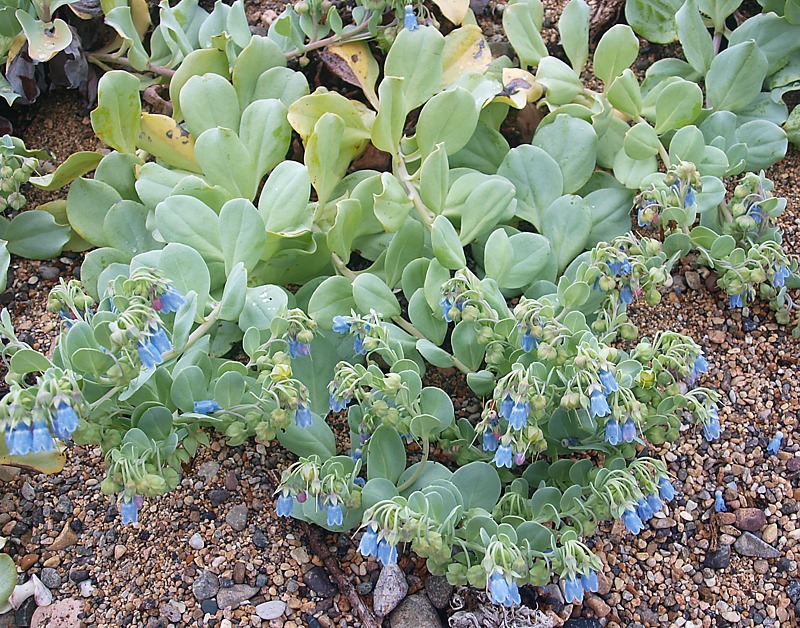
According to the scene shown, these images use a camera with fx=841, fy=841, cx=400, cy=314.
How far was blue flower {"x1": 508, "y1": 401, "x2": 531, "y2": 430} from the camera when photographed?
4.61ft

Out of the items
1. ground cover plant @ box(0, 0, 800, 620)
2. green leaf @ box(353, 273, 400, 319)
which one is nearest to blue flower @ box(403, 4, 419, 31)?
ground cover plant @ box(0, 0, 800, 620)

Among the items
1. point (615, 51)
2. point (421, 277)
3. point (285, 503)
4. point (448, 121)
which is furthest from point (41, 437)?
point (615, 51)

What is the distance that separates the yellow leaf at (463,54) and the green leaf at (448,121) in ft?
1.06

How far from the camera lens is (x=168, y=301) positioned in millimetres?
1447

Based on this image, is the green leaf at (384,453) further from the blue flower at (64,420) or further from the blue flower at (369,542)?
the blue flower at (64,420)

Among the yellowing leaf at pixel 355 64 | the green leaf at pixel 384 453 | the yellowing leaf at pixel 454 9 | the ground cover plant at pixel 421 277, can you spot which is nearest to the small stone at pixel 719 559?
the ground cover plant at pixel 421 277

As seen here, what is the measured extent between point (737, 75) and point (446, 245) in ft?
3.37

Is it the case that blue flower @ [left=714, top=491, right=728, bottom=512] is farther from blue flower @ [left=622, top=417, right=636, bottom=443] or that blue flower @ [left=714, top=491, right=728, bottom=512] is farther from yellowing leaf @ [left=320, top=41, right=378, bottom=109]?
yellowing leaf @ [left=320, top=41, right=378, bottom=109]

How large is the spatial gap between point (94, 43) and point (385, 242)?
1.12m

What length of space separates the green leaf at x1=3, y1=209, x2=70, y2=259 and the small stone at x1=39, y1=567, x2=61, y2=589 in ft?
2.66

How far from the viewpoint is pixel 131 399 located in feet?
5.33

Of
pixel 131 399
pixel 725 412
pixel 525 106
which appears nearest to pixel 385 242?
pixel 525 106

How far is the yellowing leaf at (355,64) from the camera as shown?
7.48ft

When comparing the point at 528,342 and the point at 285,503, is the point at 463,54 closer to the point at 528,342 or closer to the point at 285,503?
the point at 528,342
